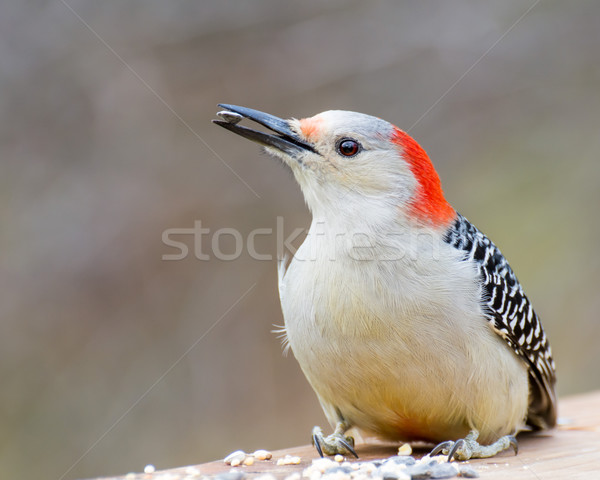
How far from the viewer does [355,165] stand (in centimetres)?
429

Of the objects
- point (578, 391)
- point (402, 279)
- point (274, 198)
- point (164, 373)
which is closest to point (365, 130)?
point (402, 279)

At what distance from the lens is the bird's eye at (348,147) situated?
432 cm

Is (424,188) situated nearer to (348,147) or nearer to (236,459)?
(348,147)

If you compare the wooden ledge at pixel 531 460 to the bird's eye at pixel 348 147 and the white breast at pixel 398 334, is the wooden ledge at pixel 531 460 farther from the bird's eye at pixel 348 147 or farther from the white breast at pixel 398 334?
the bird's eye at pixel 348 147

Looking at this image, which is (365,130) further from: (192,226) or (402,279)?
(192,226)

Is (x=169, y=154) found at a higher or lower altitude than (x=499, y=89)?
lower

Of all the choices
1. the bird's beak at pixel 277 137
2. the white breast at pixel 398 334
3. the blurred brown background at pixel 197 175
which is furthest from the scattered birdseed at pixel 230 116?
the blurred brown background at pixel 197 175

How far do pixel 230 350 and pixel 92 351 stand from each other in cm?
159

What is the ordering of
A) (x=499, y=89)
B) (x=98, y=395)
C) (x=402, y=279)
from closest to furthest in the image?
(x=402, y=279)
(x=98, y=395)
(x=499, y=89)

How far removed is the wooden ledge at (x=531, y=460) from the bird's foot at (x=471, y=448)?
0.05 metres

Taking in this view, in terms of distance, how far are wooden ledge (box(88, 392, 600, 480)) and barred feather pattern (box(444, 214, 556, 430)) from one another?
21 centimetres

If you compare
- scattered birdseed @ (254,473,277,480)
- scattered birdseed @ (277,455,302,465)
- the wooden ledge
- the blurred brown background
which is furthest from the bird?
the blurred brown background

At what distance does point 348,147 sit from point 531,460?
Result: 6.31 ft

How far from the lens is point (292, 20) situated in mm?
8617
